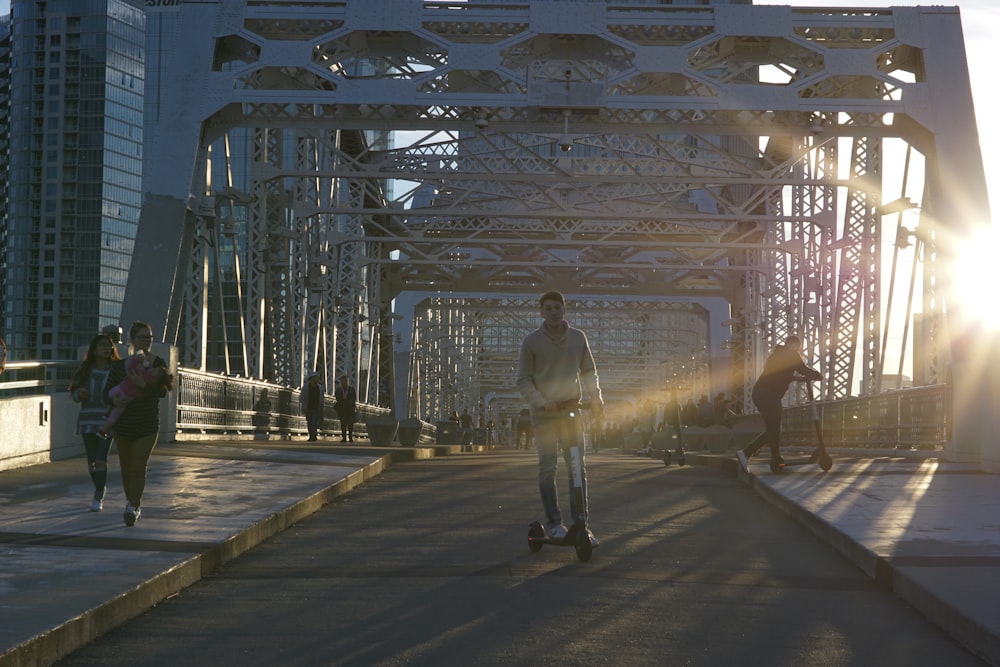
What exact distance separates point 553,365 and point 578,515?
1.06 meters

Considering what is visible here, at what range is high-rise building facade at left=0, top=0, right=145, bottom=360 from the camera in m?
112

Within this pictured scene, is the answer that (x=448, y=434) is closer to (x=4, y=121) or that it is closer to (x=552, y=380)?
(x=552, y=380)

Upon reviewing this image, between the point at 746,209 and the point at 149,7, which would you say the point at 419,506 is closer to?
the point at 746,209

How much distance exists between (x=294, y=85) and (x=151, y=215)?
131 inches

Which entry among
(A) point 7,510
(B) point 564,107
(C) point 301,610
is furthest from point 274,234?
(C) point 301,610

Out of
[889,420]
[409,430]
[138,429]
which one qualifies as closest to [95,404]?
[138,429]

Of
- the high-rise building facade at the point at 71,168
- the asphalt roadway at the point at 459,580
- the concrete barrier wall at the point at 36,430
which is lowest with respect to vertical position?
the asphalt roadway at the point at 459,580

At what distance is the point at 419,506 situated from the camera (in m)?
13.6

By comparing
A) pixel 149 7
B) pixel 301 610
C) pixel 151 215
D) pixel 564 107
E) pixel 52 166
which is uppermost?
pixel 149 7

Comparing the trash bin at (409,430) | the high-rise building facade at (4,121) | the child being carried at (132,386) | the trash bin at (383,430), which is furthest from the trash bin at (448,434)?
the high-rise building facade at (4,121)

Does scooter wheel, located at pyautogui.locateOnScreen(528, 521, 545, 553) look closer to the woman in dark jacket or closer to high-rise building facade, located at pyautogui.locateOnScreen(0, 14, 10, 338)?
the woman in dark jacket

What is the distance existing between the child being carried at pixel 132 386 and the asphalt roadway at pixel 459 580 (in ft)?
2.45

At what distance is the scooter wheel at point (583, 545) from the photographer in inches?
378

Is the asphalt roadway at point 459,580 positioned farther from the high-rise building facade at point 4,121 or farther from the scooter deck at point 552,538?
the high-rise building facade at point 4,121
